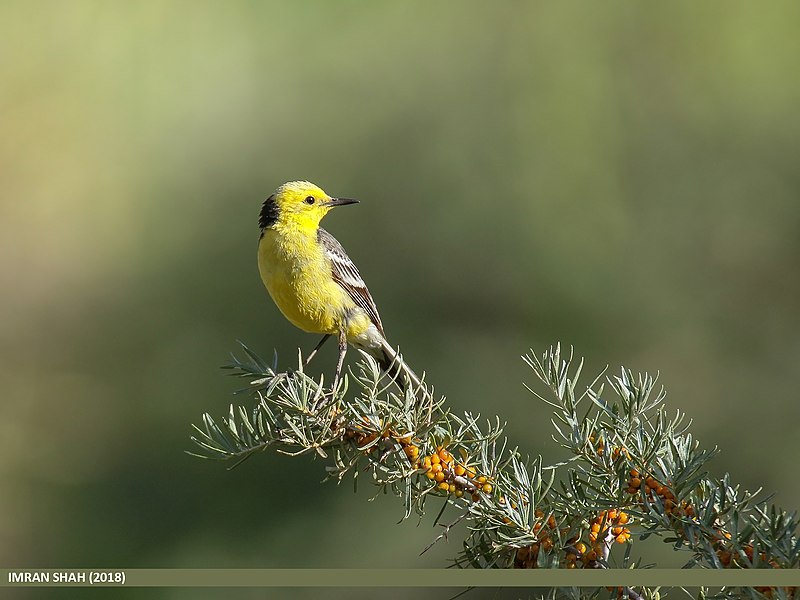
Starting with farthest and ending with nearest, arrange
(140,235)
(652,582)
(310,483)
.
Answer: (140,235) → (310,483) → (652,582)

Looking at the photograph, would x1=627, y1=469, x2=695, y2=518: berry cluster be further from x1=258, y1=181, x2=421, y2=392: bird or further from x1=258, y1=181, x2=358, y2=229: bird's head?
x1=258, y1=181, x2=358, y2=229: bird's head

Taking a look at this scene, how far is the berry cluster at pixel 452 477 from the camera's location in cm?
178

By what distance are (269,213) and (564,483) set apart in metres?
1.90

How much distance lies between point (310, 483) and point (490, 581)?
2283 mm

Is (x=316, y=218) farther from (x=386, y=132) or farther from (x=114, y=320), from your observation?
(x=114, y=320)

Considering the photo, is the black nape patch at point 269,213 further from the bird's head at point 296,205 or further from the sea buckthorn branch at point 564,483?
the sea buckthorn branch at point 564,483

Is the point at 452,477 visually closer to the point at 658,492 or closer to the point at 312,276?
the point at 658,492

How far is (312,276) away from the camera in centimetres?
313

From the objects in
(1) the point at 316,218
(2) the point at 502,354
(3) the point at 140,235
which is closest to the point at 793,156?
(2) the point at 502,354

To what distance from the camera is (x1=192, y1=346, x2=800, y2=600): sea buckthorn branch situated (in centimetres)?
158

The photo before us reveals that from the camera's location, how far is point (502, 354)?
418cm

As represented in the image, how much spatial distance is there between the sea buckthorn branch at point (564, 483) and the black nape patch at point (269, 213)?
1444 millimetres

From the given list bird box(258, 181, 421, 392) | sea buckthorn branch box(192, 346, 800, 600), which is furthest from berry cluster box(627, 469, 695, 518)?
bird box(258, 181, 421, 392)

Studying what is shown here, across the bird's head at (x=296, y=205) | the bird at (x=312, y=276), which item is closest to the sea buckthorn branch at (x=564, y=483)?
the bird at (x=312, y=276)
